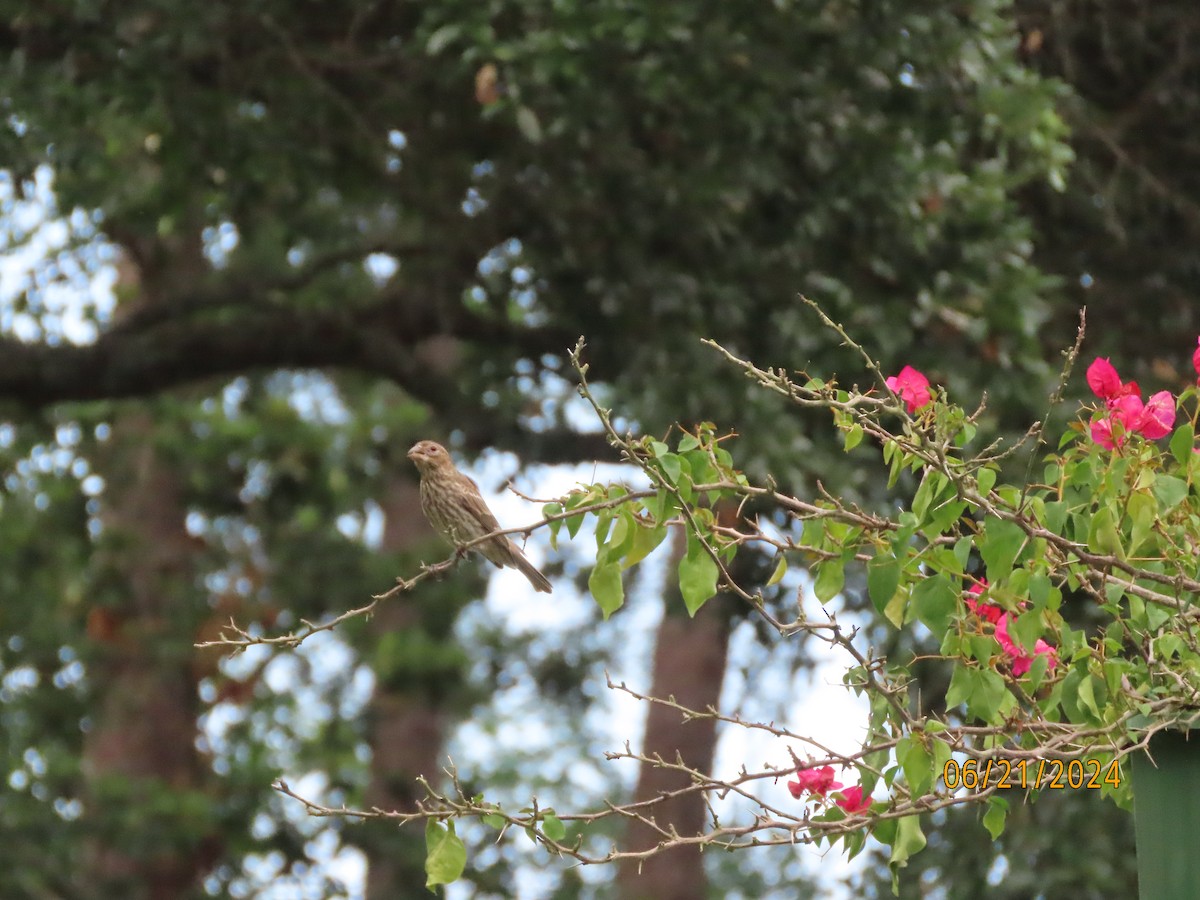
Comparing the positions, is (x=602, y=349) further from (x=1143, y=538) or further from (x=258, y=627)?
(x=258, y=627)

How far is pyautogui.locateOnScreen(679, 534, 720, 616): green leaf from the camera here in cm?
330

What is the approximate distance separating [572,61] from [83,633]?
25.0 ft

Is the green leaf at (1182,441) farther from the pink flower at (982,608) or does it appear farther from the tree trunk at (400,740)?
the tree trunk at (400,740)

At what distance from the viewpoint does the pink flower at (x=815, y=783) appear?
3.77 metres

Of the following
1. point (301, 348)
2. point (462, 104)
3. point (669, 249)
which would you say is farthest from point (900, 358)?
point (301, 348)

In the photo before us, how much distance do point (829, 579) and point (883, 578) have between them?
0.33 meters

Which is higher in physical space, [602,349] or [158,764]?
[602,349]

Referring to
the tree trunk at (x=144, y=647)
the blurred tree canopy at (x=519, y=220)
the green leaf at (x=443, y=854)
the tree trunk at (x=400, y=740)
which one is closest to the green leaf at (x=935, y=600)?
the green leaf at (x=443, y=854)

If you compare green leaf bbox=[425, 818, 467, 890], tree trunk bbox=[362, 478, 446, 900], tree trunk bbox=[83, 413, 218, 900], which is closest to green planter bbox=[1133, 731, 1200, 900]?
green leaf bbox=[425, 818, 467, 890]

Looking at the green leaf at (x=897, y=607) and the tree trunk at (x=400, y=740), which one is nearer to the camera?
the green leaf at (x=897, y=607)

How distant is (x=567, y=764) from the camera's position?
2058 centimetres

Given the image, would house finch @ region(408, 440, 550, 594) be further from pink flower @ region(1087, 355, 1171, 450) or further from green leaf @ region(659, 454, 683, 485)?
green leaf @ region(659, 454, 683, 485)

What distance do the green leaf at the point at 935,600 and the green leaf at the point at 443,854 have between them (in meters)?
0.93

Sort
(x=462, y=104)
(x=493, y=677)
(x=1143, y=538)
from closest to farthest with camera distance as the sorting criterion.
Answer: (x=1143, y=538)
(x=462, y=104)
(x=493, y=677)
